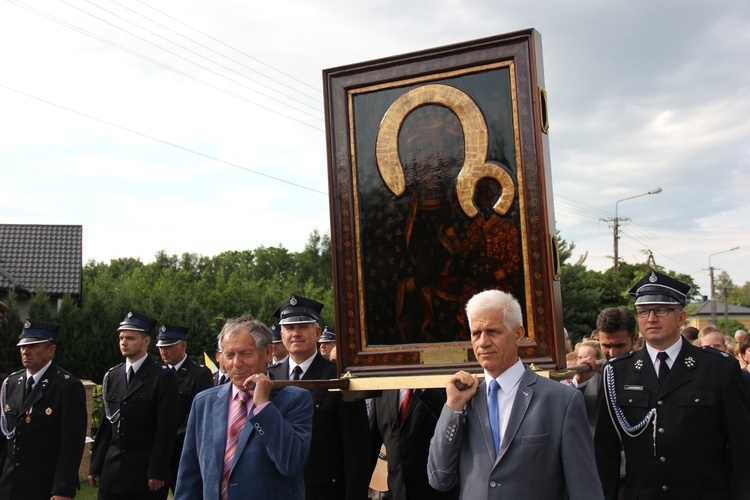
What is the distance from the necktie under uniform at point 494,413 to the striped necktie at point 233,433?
1.33 meters

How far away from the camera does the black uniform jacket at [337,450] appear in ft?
17.0

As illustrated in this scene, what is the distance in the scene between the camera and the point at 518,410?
3.14 m

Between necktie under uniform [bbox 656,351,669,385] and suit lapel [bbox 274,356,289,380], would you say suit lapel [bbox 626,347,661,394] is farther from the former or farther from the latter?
suit lapel [bbox 274,356,289,380]

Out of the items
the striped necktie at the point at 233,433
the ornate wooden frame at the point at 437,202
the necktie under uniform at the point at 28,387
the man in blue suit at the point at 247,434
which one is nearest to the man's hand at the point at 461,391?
the ornate wooden frame at the point at 437,202

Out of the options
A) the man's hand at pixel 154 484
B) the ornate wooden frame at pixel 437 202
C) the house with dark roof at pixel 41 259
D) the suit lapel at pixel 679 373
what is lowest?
the man's hand at pixel 154 484

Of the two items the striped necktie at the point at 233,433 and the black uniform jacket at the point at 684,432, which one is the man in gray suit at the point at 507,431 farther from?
the black uniform jacket at the point at 684,432

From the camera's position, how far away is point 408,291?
440 cm

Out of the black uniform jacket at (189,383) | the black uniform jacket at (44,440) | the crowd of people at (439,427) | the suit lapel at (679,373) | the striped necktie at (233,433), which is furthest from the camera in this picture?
the black uniform jacket at (189,383)

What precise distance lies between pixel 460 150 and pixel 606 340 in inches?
100

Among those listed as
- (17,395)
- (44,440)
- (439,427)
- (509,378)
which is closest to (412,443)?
(439,427)

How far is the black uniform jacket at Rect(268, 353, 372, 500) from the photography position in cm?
518

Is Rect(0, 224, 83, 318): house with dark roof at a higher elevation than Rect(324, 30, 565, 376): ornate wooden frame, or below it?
higher

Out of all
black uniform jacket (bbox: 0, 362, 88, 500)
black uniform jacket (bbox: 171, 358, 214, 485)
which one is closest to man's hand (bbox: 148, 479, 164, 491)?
black uniform jacket (bbox: 0, 362, 88, 500)

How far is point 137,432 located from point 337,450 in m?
2.65
